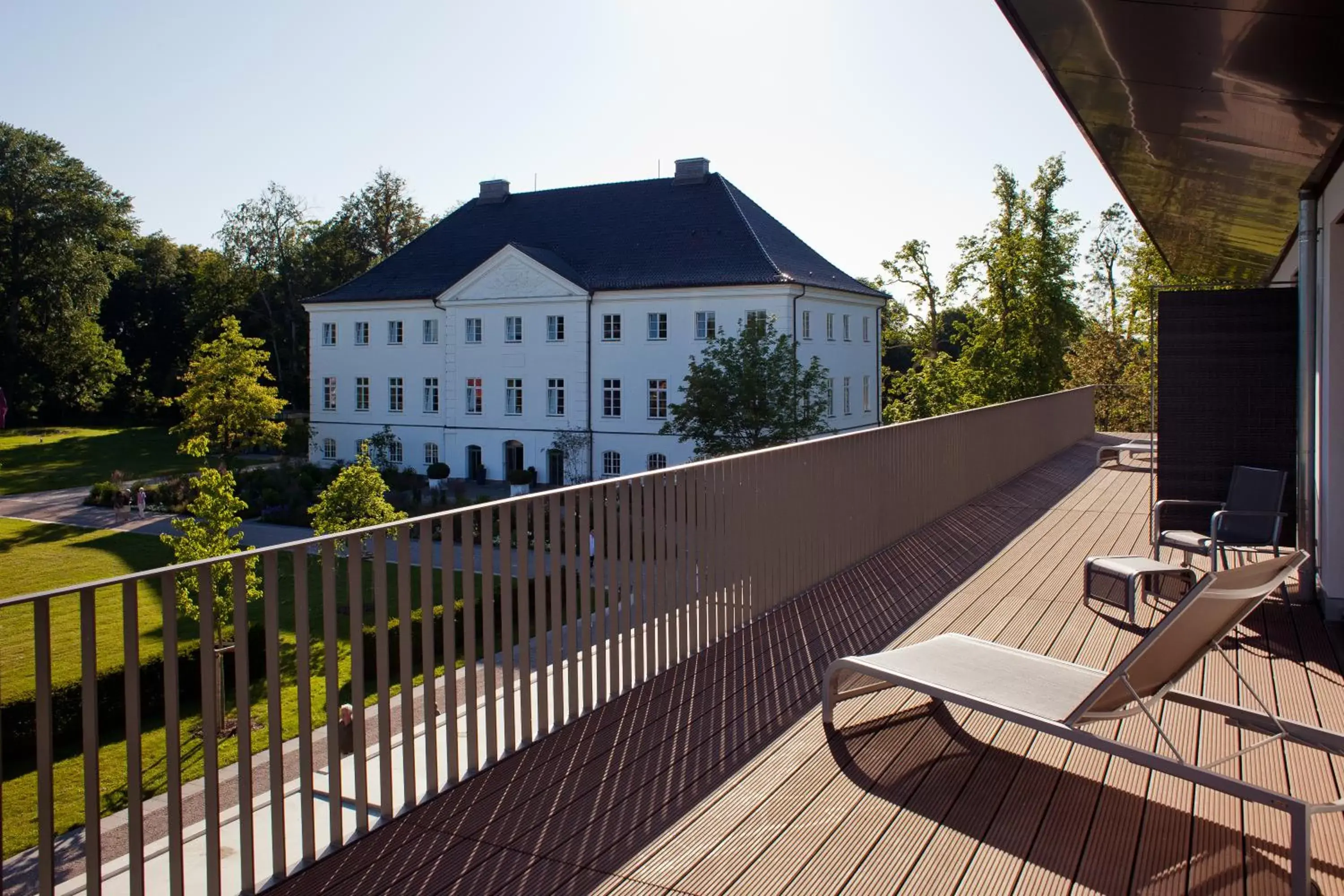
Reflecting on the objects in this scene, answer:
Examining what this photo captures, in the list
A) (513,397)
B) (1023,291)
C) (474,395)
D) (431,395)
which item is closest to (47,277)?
(431,395)

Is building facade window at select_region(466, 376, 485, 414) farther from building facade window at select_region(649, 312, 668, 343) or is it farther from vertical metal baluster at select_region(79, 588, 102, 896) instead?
vertical metal baluster at select_region(79, 588, 102, 896)

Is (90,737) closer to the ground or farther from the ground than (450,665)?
farther from the ground

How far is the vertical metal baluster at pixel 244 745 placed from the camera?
3.00 metres

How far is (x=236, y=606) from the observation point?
10.7 ft

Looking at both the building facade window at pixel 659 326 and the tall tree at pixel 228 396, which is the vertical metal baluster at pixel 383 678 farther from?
the tall tree at pixel 228 396

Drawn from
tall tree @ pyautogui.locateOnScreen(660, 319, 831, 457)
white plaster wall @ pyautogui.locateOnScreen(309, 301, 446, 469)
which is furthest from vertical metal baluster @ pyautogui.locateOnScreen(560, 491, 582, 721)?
white plaster wall @ pyautogui.locateOnScreen(309, 301, 446, 469)

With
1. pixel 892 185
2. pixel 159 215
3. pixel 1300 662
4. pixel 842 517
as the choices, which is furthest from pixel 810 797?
pixel 159 215

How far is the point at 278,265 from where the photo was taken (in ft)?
206

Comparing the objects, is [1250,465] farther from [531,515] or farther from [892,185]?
[892,185]

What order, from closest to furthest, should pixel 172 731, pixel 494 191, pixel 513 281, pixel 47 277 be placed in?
pixel 172 731
pixel 513 281
pixel 494 191
pixel 47 277

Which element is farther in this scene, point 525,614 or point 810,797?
point 525,614

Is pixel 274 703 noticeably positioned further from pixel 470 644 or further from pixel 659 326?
pixel 659 326

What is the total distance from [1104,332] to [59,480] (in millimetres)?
43437

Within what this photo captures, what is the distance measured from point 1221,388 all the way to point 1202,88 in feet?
15.8
